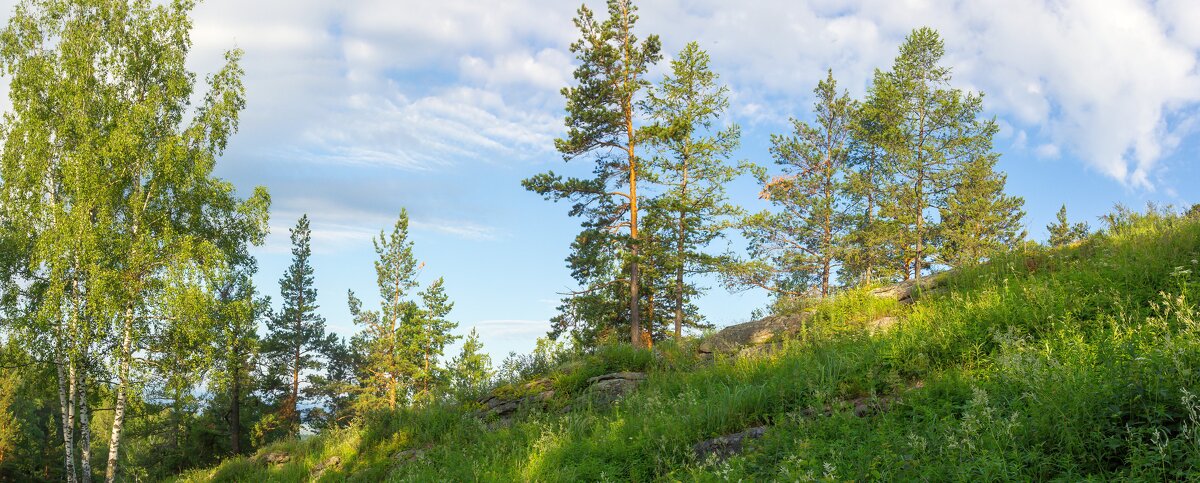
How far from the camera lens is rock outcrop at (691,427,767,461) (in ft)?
18.1

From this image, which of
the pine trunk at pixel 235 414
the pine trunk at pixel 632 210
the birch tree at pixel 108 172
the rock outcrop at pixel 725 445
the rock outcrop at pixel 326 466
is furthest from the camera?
the pine trunk at pixel 235 414

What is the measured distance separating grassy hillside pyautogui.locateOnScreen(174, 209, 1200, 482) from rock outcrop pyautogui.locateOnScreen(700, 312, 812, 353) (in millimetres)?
442

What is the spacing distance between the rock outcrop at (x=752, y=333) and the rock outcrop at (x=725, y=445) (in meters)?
3.96

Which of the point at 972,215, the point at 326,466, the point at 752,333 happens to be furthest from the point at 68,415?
the point at 972,215

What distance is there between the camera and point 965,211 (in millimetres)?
27172

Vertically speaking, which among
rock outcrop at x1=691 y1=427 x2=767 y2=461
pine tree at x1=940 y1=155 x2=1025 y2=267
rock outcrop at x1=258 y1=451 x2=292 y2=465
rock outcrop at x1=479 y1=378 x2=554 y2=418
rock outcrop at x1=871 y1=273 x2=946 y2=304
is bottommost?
rock outcrop at x1=258 y1=451 x2=292 y2=465

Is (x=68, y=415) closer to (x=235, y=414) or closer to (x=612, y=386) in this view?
(x=235, y=414)

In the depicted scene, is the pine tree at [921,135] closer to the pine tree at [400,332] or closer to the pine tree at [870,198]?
the pine tree at [870,198]

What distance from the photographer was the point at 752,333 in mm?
10383

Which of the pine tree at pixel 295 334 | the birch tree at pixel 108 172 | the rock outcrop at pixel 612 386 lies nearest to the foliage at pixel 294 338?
the pine tree at pixel 295 334

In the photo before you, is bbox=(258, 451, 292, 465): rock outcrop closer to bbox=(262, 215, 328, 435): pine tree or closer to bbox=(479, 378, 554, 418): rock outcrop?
bbox=(479, 378, 554, 418): rock outcrop

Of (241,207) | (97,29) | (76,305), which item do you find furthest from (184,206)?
(97,29)

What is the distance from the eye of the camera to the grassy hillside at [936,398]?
3.96 meters

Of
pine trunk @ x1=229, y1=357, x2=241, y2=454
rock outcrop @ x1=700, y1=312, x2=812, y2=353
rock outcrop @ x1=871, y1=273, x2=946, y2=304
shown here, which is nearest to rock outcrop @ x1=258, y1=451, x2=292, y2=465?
rock outcrop @ x1=700, y1=312, x2=812, y2=353
